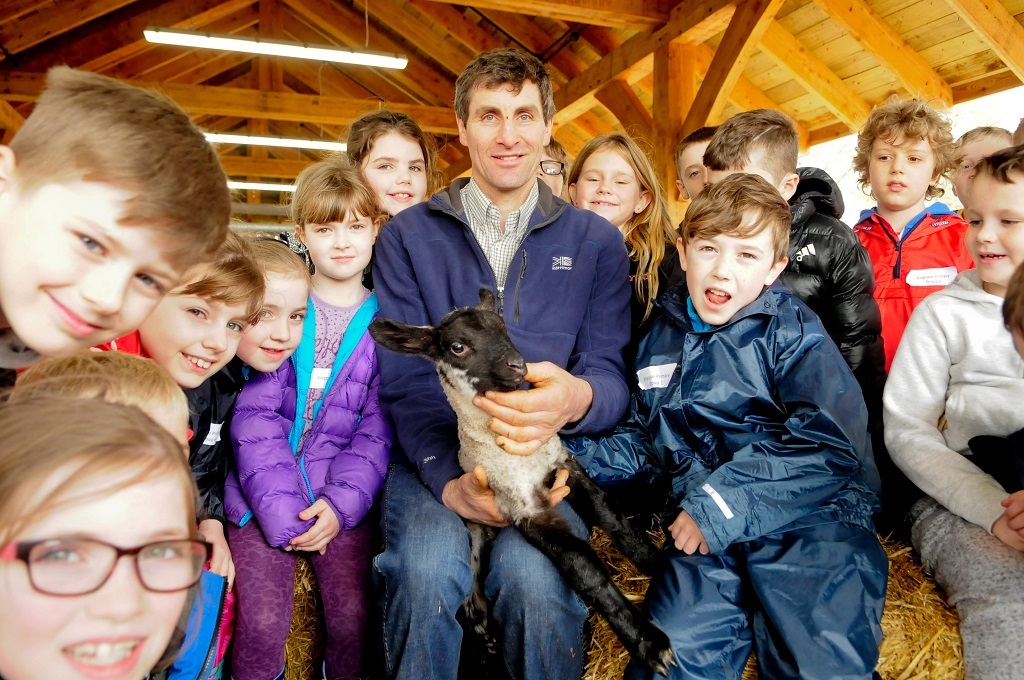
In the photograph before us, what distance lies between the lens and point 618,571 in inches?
104

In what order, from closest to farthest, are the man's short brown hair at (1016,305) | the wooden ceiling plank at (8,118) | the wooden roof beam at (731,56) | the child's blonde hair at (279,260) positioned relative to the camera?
the man's short brown hair at (1016,305)
the child's blonde hair at (279,260)
the wooden roof beam at (731,56)
the wooden ceiling plank at (8,118)

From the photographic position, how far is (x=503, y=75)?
10.3 ft

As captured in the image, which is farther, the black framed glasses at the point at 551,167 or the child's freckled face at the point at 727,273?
the black framed glasses at the point at 551,167

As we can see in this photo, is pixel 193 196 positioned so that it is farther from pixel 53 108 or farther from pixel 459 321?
pixel 459 321

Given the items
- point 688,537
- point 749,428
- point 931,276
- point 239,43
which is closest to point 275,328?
point 688,537

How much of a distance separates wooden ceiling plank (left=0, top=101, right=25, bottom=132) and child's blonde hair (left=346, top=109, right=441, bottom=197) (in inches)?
444

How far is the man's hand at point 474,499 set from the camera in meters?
2.45

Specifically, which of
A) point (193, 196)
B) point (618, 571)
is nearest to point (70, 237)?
point (193, 196)

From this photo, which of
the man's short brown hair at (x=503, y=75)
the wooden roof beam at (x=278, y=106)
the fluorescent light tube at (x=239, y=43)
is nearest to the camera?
the man's short brown hair at (x=503, y=75)

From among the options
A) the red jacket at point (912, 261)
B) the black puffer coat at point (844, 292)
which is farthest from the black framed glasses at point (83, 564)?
the red jacket at point (912, 261)

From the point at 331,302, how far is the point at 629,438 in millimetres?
1477

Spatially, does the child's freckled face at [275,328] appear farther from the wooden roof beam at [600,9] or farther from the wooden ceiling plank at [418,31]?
the wooden ceiling plank at [418,31]

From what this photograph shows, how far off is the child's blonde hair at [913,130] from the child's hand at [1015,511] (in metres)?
2.67

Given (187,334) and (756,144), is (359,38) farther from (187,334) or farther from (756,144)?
(187,334)
